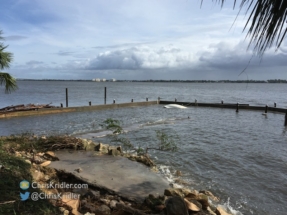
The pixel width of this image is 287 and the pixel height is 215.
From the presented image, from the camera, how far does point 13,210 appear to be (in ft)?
10.1

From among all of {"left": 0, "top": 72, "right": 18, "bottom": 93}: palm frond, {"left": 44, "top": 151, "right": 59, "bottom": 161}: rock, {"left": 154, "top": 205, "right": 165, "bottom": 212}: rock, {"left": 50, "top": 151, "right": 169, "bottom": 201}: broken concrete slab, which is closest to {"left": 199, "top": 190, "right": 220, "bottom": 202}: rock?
{"left": 50, "top": 151, "right": 169, "bottom": 201}: broken concrete slab

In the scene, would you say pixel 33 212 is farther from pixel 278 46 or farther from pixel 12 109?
pixel 12 109

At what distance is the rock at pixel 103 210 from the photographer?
4.01 m

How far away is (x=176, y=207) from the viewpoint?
3.95 m

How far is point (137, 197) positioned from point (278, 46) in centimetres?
427

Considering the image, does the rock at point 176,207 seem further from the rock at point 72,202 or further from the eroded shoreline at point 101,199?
the rock at point 72,202

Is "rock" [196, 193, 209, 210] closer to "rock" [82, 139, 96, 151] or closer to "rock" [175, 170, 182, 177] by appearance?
"rock" [175, 170, 182, 177]

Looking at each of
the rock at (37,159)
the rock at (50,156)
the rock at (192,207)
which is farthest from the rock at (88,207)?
the rock at (50,156)

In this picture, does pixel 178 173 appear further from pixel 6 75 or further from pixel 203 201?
pixel 6 75

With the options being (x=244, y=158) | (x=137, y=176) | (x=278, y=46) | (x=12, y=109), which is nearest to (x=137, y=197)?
(x=137, y=176)

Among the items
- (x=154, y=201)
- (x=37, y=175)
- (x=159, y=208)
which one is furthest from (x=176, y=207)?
(x=37, y=175)

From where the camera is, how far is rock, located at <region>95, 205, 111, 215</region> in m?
4.01

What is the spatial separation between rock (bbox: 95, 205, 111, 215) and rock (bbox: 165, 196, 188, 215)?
99 centimetres

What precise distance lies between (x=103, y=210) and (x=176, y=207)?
122 centimetres
